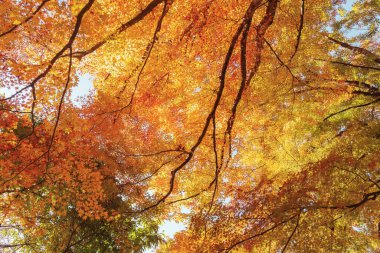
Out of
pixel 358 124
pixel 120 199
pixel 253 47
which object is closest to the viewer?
pixel 253 47

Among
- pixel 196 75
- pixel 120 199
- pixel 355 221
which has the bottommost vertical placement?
pixel 355 221

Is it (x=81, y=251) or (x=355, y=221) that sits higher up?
(x=81, y=251)

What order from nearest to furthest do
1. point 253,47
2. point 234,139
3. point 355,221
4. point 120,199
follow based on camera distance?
point 355,221 < point 253,47 < point 120,199 < point 234,139

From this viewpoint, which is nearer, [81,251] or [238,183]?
[81,251]

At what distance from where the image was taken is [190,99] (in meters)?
9.78

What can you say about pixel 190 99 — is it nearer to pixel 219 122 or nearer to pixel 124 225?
pixel 219 122

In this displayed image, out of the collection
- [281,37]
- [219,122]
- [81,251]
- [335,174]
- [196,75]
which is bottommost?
[335,174]

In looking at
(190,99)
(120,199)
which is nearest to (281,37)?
(190,99)

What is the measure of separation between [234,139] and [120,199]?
4.65 meters

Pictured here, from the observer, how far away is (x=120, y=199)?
8703 millimetres

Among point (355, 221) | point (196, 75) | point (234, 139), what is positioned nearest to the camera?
point (355, 221)

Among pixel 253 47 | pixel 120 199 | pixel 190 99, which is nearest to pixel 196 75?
pixel 190 99

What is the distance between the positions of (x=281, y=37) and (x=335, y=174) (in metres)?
4.28

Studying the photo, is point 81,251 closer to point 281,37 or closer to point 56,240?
point 56,240
